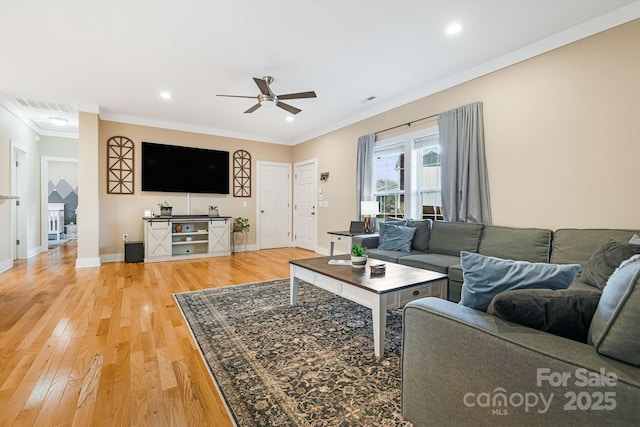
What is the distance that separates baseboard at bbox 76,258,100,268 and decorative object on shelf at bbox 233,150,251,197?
2859 millimetres

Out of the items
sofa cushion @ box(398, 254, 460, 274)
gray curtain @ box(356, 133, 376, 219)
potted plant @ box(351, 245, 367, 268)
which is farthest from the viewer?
gray curtain @ box(356, 133, 376, 219)

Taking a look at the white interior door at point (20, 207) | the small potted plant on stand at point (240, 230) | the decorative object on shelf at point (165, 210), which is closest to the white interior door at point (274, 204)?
the small potted plant on stand at point (240, 230)

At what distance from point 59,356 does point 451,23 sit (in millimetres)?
4229

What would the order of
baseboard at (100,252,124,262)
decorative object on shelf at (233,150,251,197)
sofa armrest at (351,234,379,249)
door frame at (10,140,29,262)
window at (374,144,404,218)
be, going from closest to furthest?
sofa armrest at (351,234,379,249)
window at (374,144,404,218)
door frame at (10,140,29,262)
baseboard at (100,252,124,262)
decorative object on shelf at (233,150,251,197)

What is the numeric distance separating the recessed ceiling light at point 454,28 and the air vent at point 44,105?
585 cm

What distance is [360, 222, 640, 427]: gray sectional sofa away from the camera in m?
0.81

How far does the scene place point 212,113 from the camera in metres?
5.46

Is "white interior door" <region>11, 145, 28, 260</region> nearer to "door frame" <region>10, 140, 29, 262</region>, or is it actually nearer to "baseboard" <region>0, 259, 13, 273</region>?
"door frame" <region>10, 140, 29, 262</region>

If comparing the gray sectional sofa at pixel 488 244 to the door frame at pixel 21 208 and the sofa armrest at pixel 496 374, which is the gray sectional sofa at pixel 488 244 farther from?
the door frame at pixel 21 208

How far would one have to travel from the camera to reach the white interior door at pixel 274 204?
285 inches

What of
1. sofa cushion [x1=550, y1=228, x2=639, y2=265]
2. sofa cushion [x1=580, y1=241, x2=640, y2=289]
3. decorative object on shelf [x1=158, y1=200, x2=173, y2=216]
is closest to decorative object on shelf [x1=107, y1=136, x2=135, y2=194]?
decorative object on shelf [x1=158, y1=200, x2=173, y2=216]

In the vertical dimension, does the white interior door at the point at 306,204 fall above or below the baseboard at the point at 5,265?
above

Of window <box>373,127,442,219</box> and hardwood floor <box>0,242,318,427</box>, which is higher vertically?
window <box>373,127,442,219</box>

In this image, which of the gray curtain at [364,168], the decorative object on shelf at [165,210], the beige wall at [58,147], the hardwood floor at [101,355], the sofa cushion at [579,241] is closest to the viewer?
the hardwood floor at [101,355]
